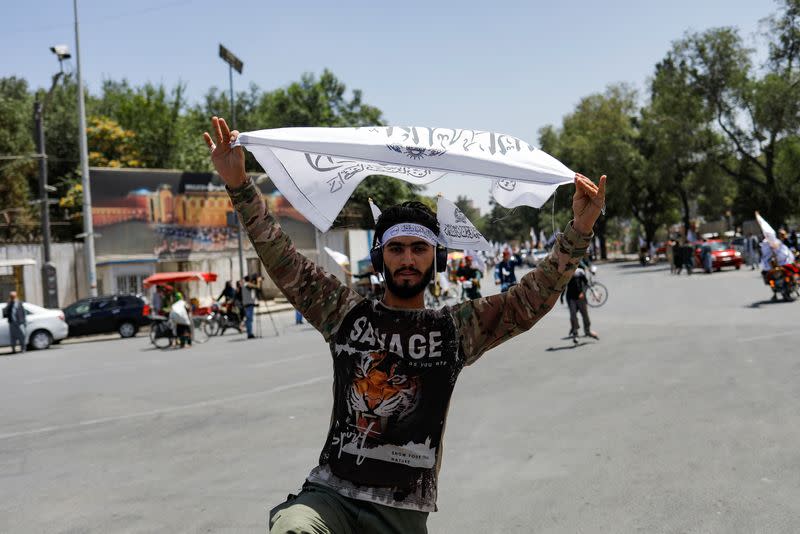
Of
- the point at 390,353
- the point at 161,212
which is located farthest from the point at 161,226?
the point at 390,353

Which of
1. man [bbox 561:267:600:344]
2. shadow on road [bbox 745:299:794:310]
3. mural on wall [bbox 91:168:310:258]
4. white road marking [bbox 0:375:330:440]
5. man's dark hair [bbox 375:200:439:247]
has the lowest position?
white road marking [bbox 0:375:330:440]

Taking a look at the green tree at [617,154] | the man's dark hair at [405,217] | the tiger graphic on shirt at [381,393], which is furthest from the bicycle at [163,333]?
the green tree at [617,154]

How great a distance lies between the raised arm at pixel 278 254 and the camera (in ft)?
9.25

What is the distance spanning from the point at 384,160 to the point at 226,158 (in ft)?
2.01

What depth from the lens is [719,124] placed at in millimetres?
47719

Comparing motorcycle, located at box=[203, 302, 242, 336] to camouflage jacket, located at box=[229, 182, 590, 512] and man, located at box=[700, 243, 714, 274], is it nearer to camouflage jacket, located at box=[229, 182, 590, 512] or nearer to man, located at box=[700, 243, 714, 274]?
camouflage jacket, located at box=[229, 182, 590, 512]

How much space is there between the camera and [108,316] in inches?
1077

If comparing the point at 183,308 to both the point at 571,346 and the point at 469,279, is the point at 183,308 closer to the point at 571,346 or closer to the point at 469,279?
the point at 469,279

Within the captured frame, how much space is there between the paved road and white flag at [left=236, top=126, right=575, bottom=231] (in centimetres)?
254

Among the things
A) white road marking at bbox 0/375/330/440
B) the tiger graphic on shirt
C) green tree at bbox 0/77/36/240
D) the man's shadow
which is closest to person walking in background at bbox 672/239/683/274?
the man's shadow

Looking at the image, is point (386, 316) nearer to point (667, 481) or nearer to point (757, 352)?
point (667, 481)

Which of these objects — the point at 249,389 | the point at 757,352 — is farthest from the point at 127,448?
the point at 757,352

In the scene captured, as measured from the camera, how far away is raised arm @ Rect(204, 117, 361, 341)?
2820 millimetres

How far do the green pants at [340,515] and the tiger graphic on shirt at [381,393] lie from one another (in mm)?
238
